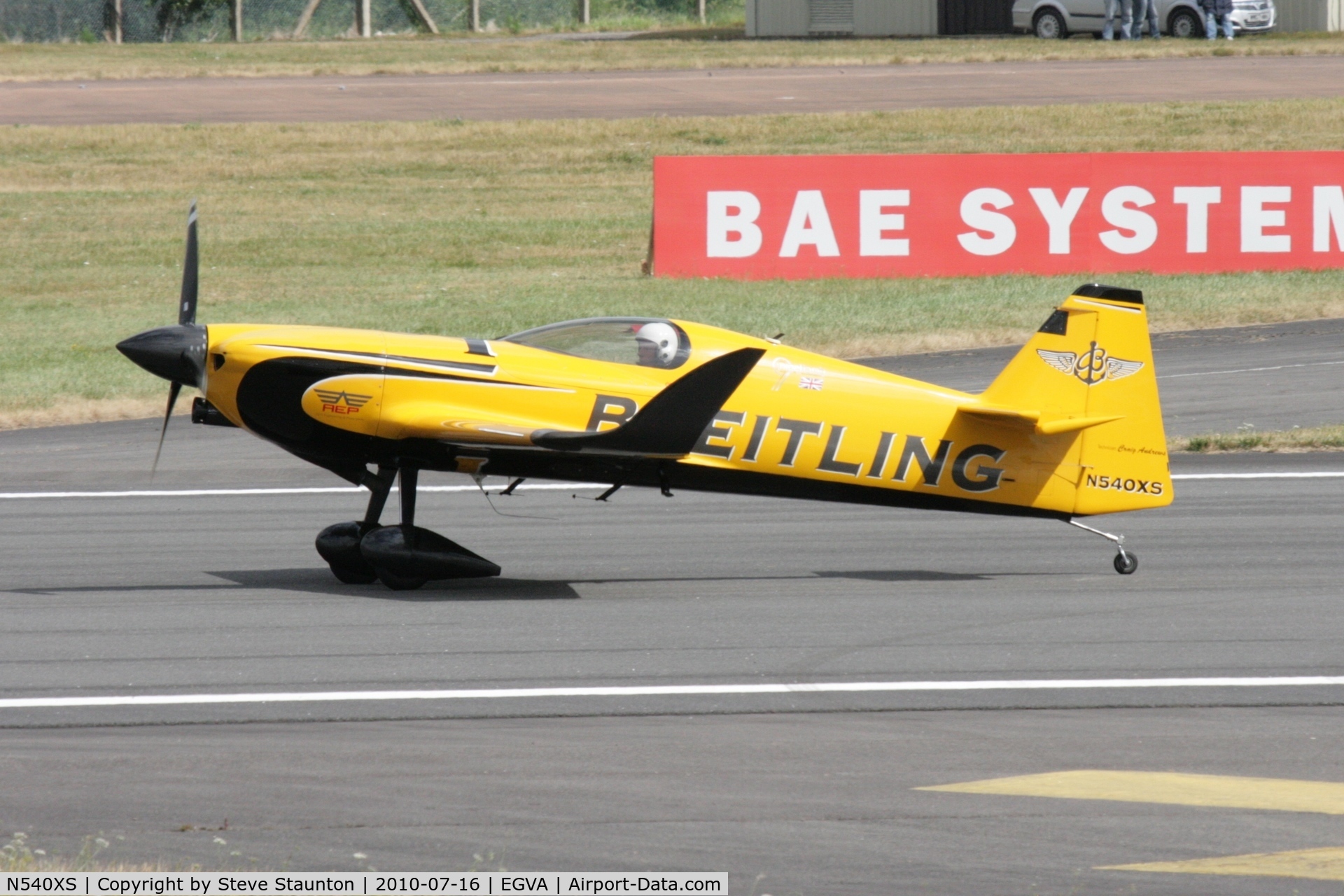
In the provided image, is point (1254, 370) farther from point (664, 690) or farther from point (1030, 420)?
point (664, 690)

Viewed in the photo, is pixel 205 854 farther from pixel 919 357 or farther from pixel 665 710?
pixel 919 357

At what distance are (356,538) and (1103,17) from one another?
145ft

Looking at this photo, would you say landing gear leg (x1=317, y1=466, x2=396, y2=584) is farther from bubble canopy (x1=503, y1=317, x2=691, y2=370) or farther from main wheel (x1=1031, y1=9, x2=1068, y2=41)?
main wheel (x1=1031, y1=9, x2=1068, y2=41)

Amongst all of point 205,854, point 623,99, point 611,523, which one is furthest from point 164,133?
point 205,854

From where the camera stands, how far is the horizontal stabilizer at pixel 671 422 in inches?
413

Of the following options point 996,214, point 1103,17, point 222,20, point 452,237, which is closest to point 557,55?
point 1103,17

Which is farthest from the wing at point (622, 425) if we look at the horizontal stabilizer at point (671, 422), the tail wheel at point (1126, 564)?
the tail wheel at point (1126, 564)

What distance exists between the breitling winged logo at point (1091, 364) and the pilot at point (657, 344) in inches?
100

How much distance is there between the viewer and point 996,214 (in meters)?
27.0

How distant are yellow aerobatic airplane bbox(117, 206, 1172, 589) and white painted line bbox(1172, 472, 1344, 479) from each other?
13.9ft

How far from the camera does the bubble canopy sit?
37.2ft

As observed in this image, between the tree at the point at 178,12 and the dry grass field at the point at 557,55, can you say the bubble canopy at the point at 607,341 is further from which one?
the tree at the point at 178,12

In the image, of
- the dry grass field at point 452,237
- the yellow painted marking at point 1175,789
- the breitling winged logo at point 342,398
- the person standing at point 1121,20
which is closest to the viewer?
the yellow painted marking at point 1175,789

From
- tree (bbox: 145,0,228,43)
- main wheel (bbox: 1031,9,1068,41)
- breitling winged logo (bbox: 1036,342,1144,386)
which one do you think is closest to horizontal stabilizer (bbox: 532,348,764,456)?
breitling winged logo (bbox: 1036,342,1144,386)
